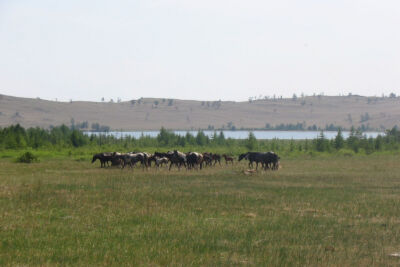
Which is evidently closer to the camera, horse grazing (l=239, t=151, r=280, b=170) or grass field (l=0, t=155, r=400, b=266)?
grass field (l=0, t=155, r=400, b=266)

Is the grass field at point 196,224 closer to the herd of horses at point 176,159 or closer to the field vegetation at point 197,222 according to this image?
the field vegetation at point 197,222

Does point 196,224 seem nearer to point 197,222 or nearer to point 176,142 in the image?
point 197,222

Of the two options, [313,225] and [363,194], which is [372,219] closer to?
[313,225]

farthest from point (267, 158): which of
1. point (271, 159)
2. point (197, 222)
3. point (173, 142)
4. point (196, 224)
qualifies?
point (173, 142)

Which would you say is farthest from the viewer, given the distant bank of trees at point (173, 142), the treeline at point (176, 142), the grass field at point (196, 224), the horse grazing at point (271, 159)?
the treeline at point (176, 142)

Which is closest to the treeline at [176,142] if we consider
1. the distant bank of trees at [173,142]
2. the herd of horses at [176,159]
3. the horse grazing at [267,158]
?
the distant bank of trees at [173,142]

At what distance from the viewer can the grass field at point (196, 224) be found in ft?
38.0

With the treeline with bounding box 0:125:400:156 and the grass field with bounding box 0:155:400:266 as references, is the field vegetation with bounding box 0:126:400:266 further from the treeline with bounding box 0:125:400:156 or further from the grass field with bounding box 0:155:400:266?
the treeline with bounding box 0:125:400:156

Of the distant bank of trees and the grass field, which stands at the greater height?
the distant bank of trees

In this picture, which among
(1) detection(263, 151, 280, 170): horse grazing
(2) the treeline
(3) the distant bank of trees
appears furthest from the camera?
(2) the treeline

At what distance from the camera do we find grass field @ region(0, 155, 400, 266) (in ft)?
38.0

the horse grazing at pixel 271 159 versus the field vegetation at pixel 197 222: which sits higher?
the horse grazing at pixel 271 159

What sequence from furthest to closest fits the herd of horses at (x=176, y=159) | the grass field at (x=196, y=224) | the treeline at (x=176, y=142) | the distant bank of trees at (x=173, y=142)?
the treeline at (x=176, y=142), the distant bank of trees at (x=173, y=142), the herd of horses at (x=176, y=159), the grass field at (x=196, y=224)

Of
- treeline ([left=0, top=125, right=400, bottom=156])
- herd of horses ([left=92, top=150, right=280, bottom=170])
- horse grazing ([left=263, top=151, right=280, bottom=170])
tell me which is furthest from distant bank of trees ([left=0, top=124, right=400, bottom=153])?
horse grazing ([left=263, top=151, right=280, bottom=170])
